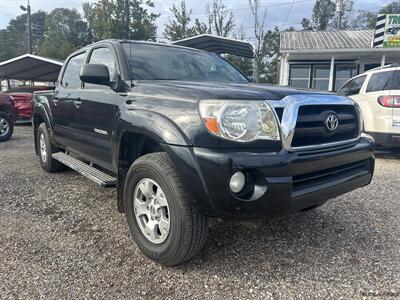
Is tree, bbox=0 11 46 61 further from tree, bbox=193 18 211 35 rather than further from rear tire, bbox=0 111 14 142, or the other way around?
rear tire, bbox=0 111 14 142

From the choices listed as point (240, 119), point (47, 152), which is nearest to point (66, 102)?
point (47, 152)

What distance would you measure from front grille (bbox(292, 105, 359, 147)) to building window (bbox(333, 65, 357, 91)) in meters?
15.2

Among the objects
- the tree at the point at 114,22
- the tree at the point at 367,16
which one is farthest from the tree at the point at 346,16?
the tree at the point at 114,22

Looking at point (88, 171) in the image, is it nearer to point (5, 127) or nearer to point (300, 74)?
point (5, 127)

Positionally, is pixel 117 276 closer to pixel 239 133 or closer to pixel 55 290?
pixel 55 290

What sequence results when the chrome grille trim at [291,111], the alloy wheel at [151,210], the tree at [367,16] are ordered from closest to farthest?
the chrome grille trim at [291,111] → the alloy wheel at [151,210] → the tree at [367,16]

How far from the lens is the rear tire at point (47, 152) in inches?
218

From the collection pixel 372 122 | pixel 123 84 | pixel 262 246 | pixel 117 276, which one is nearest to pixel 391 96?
pixel 372 122

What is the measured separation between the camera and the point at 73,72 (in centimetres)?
488

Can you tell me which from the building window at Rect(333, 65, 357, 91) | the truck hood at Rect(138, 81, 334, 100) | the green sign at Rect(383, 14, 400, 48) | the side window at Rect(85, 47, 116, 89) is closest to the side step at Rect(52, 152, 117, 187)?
the side window at Rect(85, 47, 116, 89)

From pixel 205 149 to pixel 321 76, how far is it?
53.7ft

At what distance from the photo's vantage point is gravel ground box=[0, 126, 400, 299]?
2521 millimetres

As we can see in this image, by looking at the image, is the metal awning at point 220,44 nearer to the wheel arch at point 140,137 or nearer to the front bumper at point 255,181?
the wheel arch at point 140,137

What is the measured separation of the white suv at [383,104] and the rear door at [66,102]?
4.81 meters
